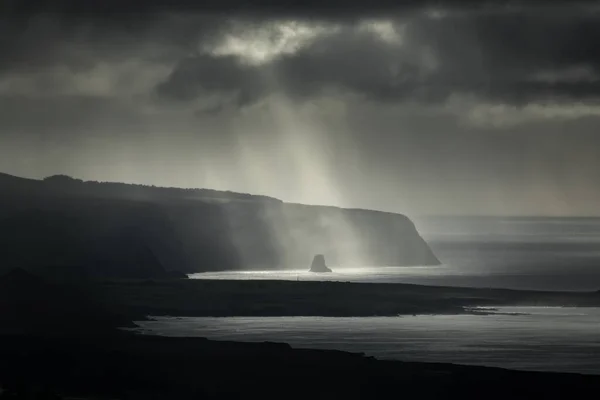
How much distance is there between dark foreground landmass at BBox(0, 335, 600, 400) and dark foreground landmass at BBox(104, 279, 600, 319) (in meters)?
36.8

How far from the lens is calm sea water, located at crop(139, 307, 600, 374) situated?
249ft

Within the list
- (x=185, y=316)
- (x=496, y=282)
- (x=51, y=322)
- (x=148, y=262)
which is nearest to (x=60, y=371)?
(x=51, y=322)

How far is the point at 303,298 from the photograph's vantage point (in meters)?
128

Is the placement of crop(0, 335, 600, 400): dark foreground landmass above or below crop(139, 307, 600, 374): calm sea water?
below

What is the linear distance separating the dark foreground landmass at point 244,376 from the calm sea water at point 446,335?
19.9 ft

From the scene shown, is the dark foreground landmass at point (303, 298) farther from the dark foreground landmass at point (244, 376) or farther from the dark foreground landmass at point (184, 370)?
the dark foreground landmass at point (244, 376)

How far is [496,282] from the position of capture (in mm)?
187000

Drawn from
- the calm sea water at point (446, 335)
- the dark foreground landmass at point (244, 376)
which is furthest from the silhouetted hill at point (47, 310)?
the dark foreground landmass at point (244, 376)

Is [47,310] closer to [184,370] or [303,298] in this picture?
[303,298]

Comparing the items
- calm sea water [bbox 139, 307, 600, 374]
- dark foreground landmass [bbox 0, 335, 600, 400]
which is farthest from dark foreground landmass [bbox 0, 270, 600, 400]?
calm sea water [bbox 139, 307, 600, 374]

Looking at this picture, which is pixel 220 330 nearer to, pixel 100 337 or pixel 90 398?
pixel 100 337

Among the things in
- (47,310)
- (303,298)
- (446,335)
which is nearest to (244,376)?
(446,335)

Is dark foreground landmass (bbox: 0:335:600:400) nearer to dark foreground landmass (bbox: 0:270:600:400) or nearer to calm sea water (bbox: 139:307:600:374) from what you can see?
dark foreground landmass (bbox: 0:270:600:400)

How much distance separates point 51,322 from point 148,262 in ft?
252
